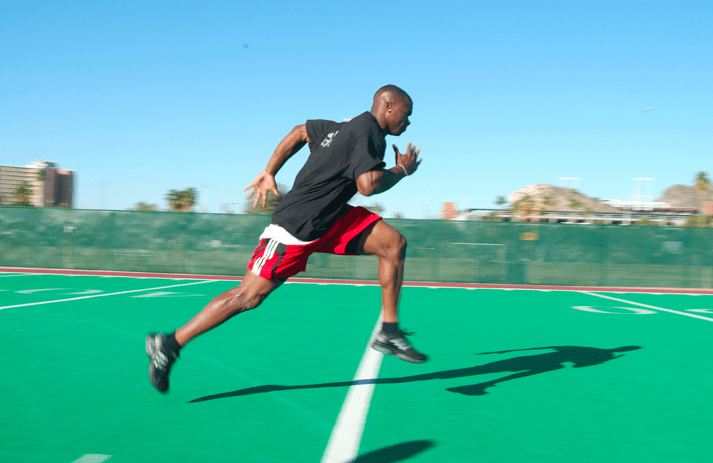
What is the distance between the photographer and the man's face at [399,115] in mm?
4379

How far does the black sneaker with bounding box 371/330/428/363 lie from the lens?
425 centimetres

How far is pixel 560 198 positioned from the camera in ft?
373

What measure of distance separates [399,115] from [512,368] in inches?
95.1

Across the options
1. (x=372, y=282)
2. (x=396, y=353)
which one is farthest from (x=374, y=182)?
(x=372, y=282)

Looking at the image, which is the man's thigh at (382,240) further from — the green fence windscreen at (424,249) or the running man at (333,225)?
the green fence windscreen at (424,249)

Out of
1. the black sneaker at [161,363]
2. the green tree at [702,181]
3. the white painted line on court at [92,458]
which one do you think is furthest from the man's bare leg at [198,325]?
the green tree at [702,181]

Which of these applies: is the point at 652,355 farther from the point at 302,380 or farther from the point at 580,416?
the point at 302,380

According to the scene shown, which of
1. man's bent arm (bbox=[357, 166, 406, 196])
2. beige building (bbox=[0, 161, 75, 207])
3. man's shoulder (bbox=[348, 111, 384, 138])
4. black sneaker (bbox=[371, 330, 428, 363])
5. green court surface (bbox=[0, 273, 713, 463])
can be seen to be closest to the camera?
green court surface (bbox=[0, 273, 713, 463])

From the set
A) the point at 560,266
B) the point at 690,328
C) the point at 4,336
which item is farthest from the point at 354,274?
the point at 4,336

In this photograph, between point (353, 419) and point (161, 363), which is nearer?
point (353, 419)

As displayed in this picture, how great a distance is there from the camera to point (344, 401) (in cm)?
424

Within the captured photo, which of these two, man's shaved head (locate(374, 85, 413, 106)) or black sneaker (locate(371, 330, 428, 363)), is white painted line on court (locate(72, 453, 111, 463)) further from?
man's shaved head (locate(374, 85, 413, 106))

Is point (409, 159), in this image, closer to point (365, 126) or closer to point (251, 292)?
point (365, 126)

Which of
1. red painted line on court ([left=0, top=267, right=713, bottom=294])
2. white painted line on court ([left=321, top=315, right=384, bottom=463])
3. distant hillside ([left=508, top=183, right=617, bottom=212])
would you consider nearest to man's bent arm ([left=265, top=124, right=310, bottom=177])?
white painted line on court ([left=321, top=315, right=384, bottom=463])
